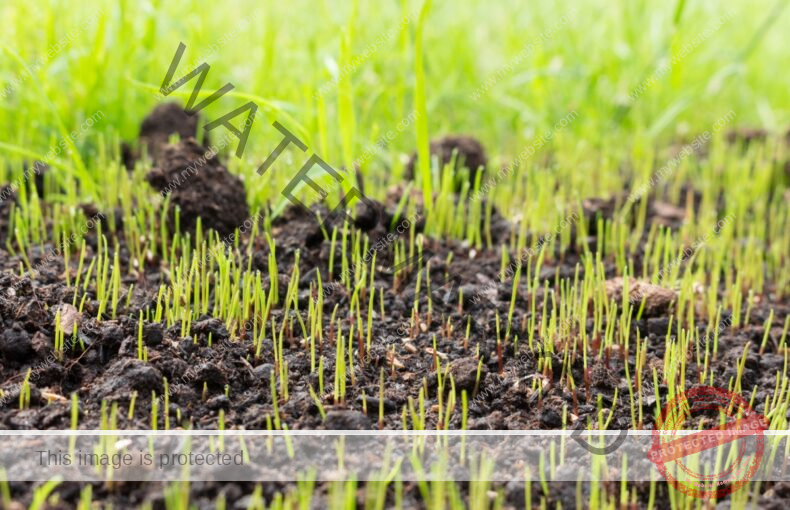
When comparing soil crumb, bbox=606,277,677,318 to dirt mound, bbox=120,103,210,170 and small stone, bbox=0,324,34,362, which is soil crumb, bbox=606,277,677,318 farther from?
dirt mound, bbox=120,103,210,170

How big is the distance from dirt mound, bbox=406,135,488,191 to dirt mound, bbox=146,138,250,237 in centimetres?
105

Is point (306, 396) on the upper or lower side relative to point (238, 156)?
lower

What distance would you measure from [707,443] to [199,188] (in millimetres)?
2066

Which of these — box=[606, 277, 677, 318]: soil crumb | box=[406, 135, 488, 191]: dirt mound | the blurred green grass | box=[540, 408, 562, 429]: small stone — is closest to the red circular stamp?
box=[540, 408, 562, 429]: small stone

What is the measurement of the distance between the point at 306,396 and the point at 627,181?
9.02 feet

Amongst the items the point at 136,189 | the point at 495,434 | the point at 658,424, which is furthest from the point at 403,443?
the point at 136,189

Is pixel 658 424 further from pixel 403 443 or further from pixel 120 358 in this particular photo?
pixel 120 358

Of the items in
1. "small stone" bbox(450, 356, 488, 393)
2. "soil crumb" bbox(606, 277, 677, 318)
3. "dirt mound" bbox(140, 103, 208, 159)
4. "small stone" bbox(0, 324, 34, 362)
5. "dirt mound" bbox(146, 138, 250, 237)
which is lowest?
"small stone" bbox(450, 356, 488, 393)

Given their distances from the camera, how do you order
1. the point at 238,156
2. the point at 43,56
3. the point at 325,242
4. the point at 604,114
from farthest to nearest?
the point at 604,114
the point at 43,56
the point at 238,156
the point at 325,242

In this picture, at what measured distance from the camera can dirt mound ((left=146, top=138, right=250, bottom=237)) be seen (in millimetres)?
3336

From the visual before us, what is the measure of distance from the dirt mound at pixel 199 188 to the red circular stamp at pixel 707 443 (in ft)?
5.89

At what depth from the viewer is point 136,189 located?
11.6 feet

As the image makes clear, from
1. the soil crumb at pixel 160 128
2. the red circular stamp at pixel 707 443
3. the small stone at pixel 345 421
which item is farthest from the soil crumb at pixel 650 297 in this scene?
the soil crumb at pixel 160 128

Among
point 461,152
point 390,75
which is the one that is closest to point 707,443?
point 461,152
